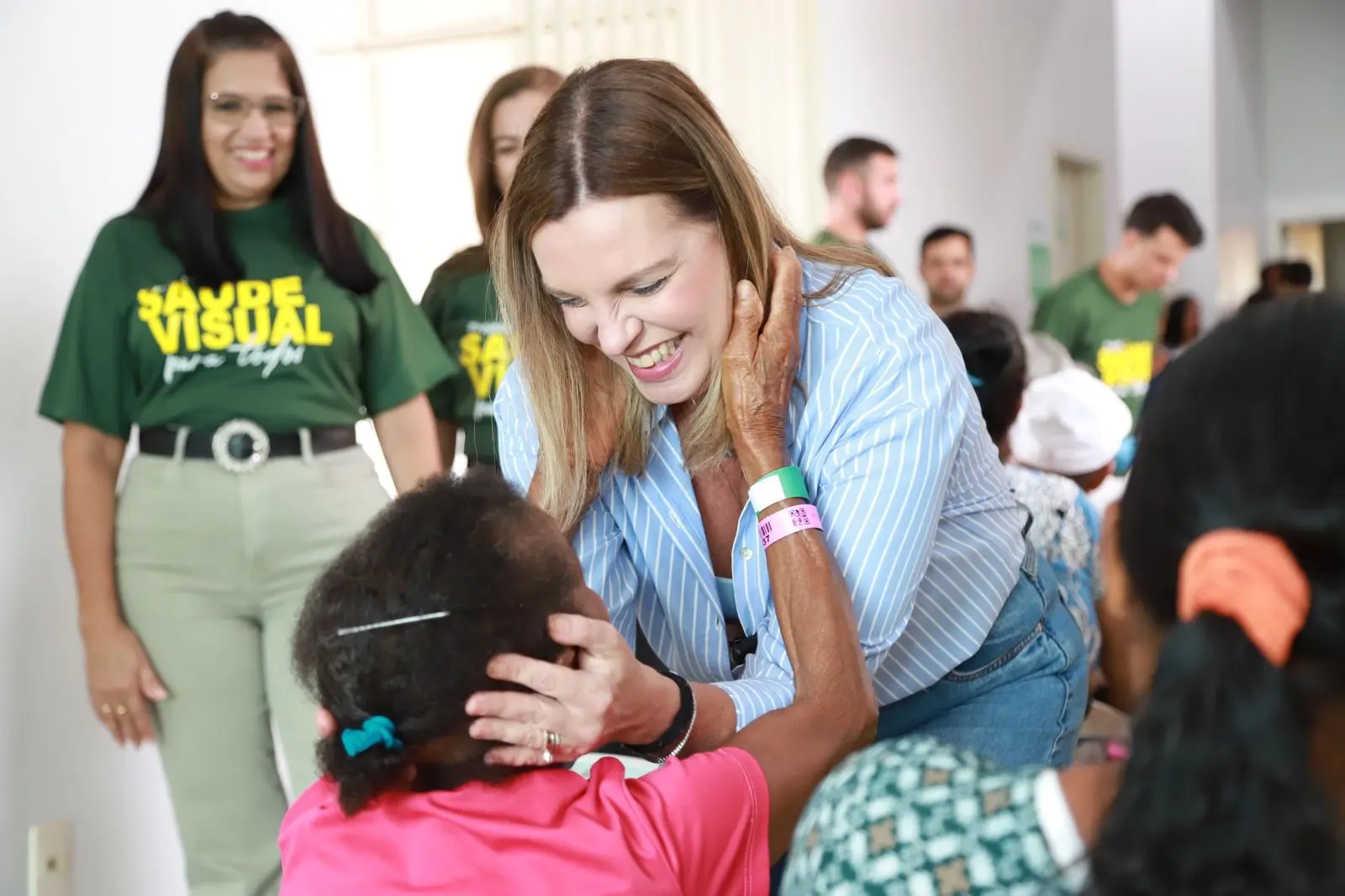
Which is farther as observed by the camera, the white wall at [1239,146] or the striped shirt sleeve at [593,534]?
the white wall at [1239,146]

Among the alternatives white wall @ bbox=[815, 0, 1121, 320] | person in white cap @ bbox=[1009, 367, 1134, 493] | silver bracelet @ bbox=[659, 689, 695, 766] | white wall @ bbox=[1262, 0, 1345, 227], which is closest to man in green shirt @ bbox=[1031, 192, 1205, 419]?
white wall @ bbox=[815, 0, 1121, 320]

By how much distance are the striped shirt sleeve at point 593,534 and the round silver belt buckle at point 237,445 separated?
2.98 feet

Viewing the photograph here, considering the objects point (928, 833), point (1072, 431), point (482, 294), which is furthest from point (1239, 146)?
point (928, 833)

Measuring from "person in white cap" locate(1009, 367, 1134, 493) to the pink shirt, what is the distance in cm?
190

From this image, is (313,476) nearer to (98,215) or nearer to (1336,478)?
(98,215)

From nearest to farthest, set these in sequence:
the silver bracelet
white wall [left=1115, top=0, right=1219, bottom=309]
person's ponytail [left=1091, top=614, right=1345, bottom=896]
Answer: person's ponytail [left=1091, top=614, right=1345, bottom=896] → the silver bracelet → white wall [left=1115, top=0, right=1219, bottom=309]

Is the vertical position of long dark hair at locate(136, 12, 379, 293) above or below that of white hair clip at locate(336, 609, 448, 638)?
above

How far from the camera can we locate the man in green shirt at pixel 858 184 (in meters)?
4.49

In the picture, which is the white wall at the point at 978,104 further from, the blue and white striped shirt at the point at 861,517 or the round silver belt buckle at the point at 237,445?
the blue and white striped shirt at the point at 861,517

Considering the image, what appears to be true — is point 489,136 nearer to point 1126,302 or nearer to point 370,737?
point 370,737

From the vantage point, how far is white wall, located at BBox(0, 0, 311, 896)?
2.65 metres

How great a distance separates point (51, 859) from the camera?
2688 millimetres

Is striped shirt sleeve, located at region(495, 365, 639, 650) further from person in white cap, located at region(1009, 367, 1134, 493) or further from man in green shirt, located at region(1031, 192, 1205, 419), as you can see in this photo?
man in green shirt, located at region(1031, 192, 1205, 419)

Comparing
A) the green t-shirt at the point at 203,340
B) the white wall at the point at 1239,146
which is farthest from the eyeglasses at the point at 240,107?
the white wall at the point at 1239,146
